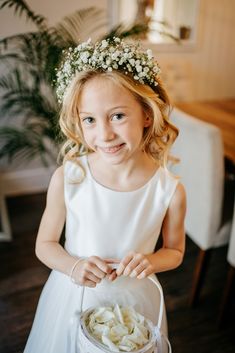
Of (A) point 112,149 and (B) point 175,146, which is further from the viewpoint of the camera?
(B) point 175,146

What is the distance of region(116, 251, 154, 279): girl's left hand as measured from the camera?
869 mm

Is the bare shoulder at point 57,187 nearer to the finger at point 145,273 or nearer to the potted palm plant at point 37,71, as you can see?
the finger at point 145,273

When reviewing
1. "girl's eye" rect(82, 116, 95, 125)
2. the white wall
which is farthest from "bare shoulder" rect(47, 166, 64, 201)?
the white wall

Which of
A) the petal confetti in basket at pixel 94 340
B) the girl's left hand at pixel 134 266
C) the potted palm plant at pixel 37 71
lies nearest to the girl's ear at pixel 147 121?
the girl's left hand at pixel 134 266

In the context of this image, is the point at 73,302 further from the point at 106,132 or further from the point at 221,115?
the point at 221,115

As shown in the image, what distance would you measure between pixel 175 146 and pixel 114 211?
0.91 m

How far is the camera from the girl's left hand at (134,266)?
2.85 feet

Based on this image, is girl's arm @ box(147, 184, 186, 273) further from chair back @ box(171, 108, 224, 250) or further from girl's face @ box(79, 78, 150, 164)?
chair back @ box(171, 108, 224, 250)

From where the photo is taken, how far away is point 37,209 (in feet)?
9.32

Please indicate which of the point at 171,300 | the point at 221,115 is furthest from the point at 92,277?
the point at 221,115

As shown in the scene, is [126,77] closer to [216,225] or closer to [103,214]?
[103,214]

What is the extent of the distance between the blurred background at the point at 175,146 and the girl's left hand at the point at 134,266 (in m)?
0.83

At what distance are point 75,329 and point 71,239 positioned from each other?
30cm

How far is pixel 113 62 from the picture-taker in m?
0.91
